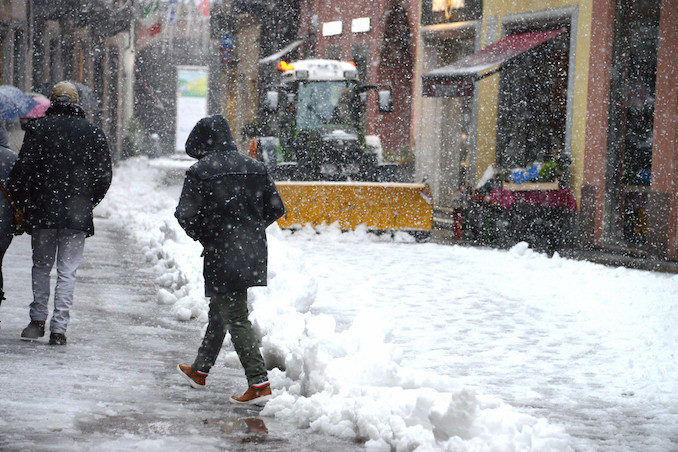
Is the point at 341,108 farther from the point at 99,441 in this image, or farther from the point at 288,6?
the point at 288,6

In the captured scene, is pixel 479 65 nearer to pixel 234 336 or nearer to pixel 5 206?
pixel 5 206

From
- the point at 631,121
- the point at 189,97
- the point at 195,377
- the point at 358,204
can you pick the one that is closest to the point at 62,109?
the point at 195,377

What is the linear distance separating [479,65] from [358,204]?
14.0ft

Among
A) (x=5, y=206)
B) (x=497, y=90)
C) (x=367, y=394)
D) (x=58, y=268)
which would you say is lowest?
(x=367, y=394)

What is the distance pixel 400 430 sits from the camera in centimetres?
465

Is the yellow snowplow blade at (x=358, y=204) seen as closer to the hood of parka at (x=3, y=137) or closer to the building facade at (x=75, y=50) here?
the building facade at (x=75, y=50)

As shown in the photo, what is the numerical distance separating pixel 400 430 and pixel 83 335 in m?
3.39

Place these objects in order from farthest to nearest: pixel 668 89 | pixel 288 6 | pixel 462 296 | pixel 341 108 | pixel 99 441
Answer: pixel 288 6
pixel 341 108
pixel 668 89
pixel 462 296
pixel 99 441

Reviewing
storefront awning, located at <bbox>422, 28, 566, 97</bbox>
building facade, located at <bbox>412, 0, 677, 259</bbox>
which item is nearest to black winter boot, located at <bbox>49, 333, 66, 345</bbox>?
building facade, located at <bbox>412, 0, 677, 259</bbox>

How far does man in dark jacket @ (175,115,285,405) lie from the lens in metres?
5.53

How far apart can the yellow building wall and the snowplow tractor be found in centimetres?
265

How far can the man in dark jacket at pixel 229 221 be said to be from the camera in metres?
5.53

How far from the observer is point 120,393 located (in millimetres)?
5523

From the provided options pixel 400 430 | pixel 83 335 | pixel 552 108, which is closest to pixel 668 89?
pixel 552 108
